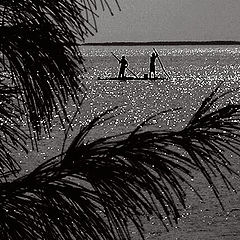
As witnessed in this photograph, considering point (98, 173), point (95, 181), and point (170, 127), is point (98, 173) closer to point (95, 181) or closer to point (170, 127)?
point (95, 181)

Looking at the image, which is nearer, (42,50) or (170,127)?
(42,50)

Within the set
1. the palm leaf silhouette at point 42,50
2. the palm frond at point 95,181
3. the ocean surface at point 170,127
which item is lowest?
the ocean surface at point 170,127

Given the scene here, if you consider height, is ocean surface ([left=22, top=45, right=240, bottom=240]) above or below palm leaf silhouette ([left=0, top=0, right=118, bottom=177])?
below

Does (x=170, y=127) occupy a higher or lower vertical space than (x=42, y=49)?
lower

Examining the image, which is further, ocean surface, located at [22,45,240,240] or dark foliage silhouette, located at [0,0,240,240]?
ocean surface, located at [22,45,240,240]

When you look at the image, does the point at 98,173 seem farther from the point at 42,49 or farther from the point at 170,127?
the point at 170,127

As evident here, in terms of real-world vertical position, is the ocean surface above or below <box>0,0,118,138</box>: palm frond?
below

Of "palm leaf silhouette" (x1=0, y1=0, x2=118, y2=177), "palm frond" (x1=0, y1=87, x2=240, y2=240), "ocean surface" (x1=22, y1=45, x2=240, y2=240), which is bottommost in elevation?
"ocean surface" (x1=22, y1=45, x2=240, y2=240)

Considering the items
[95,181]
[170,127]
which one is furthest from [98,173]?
[170,127]

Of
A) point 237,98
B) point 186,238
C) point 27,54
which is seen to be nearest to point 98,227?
point 27,54

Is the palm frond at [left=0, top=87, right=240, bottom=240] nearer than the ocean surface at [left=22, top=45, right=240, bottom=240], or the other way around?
the palm frond at [left=0, top=87, right=240, bottom=240]

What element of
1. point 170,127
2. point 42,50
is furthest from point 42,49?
point 170,127

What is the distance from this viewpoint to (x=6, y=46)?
1.92m

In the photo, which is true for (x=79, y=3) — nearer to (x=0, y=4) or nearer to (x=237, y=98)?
(x=0, y=4)
